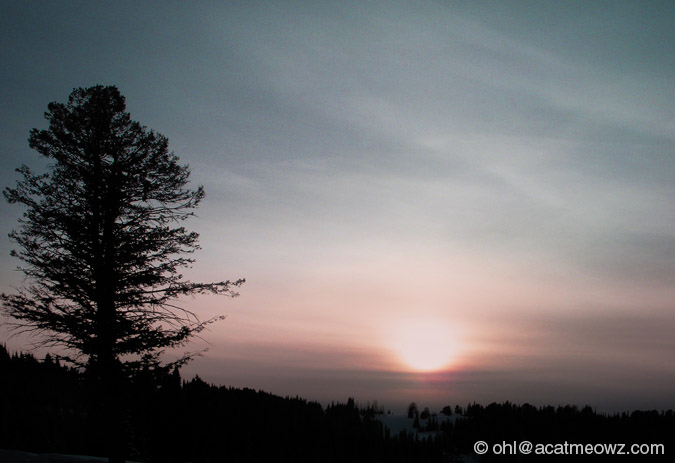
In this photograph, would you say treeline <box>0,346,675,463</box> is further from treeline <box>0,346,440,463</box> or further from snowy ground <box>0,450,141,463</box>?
snowy ground <box>0,450,141,463</box>

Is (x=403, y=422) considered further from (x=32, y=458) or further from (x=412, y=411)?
(x=32, y=458)

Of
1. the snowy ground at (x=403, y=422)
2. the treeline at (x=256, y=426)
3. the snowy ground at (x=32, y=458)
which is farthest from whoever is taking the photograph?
the snowy ground at (x=403, y=422)

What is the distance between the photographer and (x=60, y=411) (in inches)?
981

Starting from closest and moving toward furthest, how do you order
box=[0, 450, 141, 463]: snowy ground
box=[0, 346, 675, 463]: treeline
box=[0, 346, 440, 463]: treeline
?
box=[0, 450, 141, 463]: snowy ground → box=[0, 346, 675, 463]: treeline → box=[0, 346, 440, 463]: treeline

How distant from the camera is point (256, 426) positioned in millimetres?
22547

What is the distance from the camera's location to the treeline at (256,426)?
17.4 m

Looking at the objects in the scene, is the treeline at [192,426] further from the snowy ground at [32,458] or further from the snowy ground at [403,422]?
the snowy ground at [32,458]

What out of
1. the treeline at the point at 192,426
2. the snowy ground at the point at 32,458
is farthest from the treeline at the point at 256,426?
the snowy ground at the point at 32,458

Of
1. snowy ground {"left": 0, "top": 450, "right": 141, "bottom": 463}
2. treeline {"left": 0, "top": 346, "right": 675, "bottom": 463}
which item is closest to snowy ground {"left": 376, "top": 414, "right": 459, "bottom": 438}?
treeline {"left": 0, "top": 346, "right": 675, "bottom": 463}

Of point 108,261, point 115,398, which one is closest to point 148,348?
point 115,398

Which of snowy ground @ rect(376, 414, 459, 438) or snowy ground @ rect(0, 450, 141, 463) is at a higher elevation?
snowy ground @ rect(376, 414, 459, 438)

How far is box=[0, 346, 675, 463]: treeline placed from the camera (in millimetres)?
17438

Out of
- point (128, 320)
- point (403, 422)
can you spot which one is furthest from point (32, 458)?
point (403, 422)

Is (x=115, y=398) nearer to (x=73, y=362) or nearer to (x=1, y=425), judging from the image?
(x=73, y=362)
